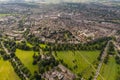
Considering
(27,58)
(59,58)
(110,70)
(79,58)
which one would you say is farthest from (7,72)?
(110,70)

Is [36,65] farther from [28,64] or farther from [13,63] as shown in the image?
[13,63]

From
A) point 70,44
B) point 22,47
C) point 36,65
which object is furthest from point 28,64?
point 70,44

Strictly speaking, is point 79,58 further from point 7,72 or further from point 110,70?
point 7,72

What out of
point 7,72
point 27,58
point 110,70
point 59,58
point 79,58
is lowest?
point 110,70

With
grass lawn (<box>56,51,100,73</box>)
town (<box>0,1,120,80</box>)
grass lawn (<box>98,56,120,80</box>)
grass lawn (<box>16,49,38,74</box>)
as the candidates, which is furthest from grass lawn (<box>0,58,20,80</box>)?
grass lawn (<box>98,56,120,80</box>)

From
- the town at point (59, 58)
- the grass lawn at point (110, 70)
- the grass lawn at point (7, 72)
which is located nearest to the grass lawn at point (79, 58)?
the town at point (59, 58)

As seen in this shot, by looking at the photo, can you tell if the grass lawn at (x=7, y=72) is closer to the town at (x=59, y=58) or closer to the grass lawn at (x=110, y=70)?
the town at (x=59, y=58)

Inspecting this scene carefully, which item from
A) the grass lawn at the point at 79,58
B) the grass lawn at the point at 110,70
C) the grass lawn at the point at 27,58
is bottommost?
the grass lawn at the point at 110,70
